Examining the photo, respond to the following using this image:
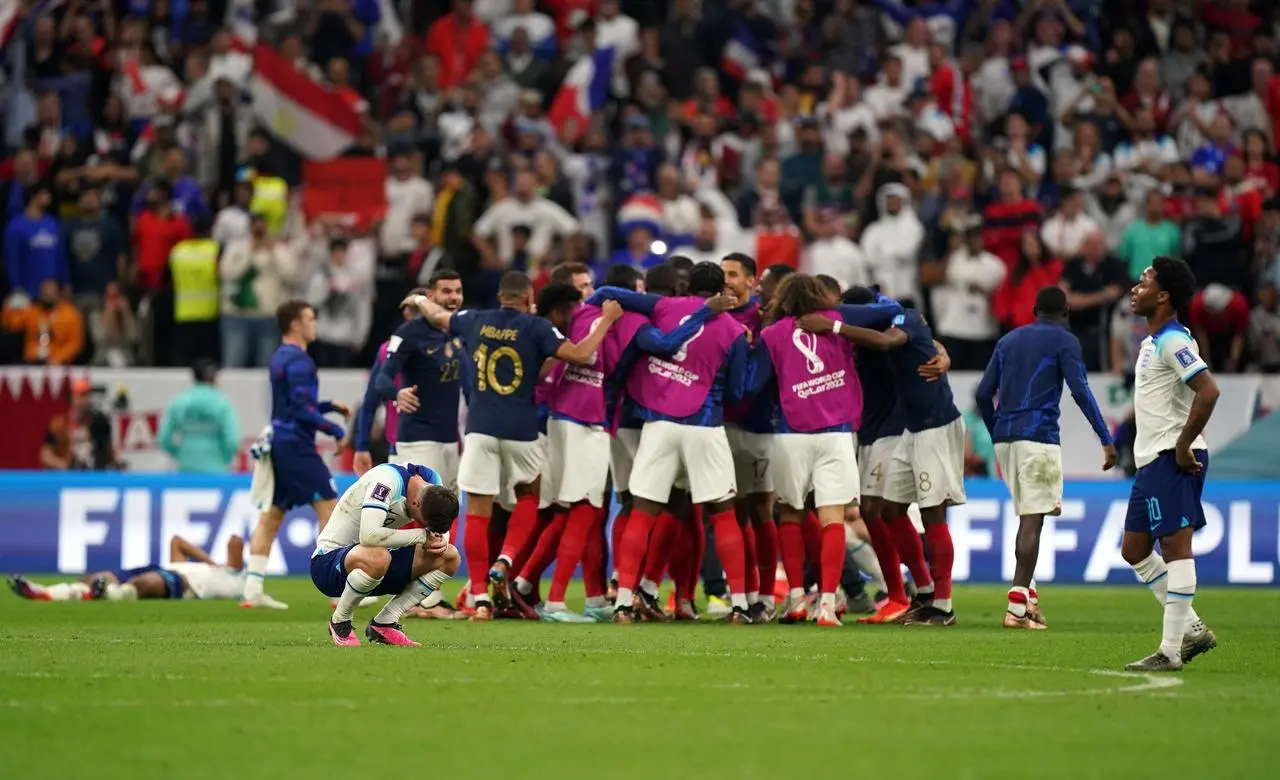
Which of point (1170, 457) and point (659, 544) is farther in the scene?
point (659, 544)

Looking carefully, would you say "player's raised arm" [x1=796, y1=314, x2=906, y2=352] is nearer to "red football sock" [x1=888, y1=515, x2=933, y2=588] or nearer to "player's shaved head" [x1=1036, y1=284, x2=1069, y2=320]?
"player's shaved head" [x1=1036, y1=284, x2=1069, y2=320]

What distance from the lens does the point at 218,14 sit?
95.5 ft

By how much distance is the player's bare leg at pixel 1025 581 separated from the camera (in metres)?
15.1

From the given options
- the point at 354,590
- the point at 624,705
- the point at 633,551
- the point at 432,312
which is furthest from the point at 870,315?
the point at 624,705

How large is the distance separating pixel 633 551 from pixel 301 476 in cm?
346

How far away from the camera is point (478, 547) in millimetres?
15523

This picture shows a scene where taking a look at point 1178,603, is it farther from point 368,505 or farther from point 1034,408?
point 368,505

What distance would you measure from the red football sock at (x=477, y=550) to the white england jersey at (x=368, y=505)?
2777mm

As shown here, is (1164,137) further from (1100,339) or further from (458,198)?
(458,198)

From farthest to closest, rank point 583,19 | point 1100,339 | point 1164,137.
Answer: point 583,19 → point 1164,137 → point 1100,339

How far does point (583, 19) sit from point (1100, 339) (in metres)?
9.02

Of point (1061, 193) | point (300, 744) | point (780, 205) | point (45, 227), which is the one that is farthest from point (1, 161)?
point (300, 744)

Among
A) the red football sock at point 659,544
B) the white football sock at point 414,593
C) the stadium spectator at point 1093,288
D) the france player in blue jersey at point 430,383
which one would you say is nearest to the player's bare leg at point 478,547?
the france player in blue jersey at point 430,383

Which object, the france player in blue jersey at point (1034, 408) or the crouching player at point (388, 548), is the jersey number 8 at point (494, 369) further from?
the france player in blue jersey at point (1034, 408)
